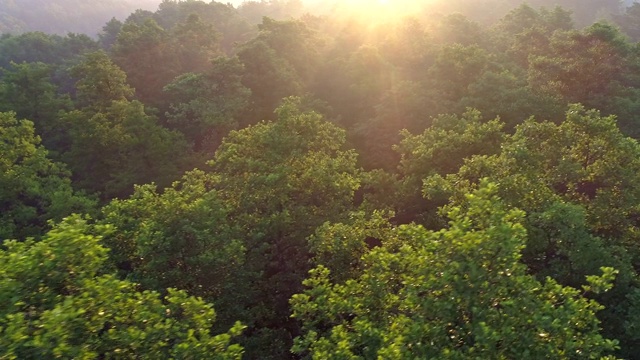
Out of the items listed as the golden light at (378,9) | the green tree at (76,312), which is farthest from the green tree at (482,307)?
the golden light at (378,9)

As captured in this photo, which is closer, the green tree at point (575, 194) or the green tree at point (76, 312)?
the green tree at point (76, 312)

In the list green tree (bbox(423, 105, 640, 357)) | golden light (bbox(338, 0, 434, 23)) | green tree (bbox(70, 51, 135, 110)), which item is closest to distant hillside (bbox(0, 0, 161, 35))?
golden light (bbox(338, 0, 434, 23))

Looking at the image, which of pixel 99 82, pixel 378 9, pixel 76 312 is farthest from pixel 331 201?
pixel 378 9

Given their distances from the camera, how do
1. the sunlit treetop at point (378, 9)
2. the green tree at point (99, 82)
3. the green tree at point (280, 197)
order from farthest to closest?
the sunlit treetop at point (378, 9) → the green tree at point (99, 82) → the green tree at point (280, 197)

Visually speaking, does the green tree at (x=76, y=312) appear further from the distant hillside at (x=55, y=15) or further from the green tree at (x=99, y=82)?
the distant hillside at (x=55, y=15)

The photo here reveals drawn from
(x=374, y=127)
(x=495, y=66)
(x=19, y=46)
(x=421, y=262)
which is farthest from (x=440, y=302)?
(x=19, y=46)

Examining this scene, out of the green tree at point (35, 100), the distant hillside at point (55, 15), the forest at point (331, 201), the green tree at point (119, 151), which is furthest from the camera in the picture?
the distant hillside at point (55, 15)

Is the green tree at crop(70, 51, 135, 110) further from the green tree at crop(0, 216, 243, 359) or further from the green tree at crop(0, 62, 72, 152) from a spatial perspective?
the green tree at crop(0, 216, 243, 359)

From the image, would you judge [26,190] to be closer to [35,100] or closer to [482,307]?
[35,100]
